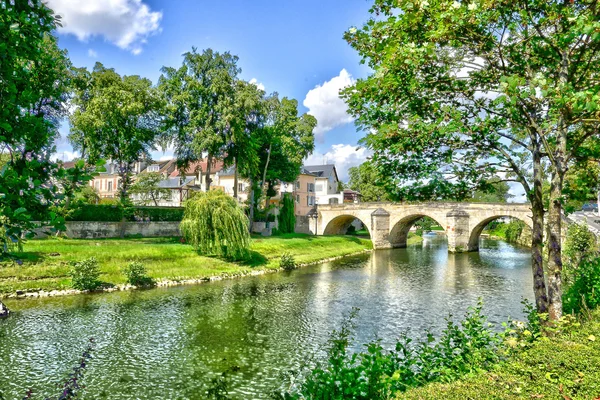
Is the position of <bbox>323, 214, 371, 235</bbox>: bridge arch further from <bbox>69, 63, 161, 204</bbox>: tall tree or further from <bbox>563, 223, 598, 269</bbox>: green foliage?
<bbox>563, 223, 598, 269</bbox>: green foliage

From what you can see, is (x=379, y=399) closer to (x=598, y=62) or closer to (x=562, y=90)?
(x=562, y=90)

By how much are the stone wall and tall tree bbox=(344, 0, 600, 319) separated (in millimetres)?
31820

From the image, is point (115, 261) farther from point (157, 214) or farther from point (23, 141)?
point (23, 141)

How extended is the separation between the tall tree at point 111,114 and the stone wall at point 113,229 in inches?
119

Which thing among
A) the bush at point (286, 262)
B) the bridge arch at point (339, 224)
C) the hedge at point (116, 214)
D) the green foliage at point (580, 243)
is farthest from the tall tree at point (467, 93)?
the bridge arch at point (339, 224)

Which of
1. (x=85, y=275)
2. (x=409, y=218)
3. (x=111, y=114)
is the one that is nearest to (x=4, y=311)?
(x=85, y=275)

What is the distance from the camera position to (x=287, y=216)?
53781 millimetres

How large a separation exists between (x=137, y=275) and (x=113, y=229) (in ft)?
44.4

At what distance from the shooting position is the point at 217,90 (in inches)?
1505

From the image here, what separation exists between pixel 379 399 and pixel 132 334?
12436 millimetres

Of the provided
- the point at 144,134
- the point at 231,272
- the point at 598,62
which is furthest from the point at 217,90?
the point at 598,62

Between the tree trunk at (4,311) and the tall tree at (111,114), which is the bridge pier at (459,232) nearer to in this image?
the tall tree at (111,114)

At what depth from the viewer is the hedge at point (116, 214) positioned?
35.1m

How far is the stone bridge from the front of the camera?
155ft
